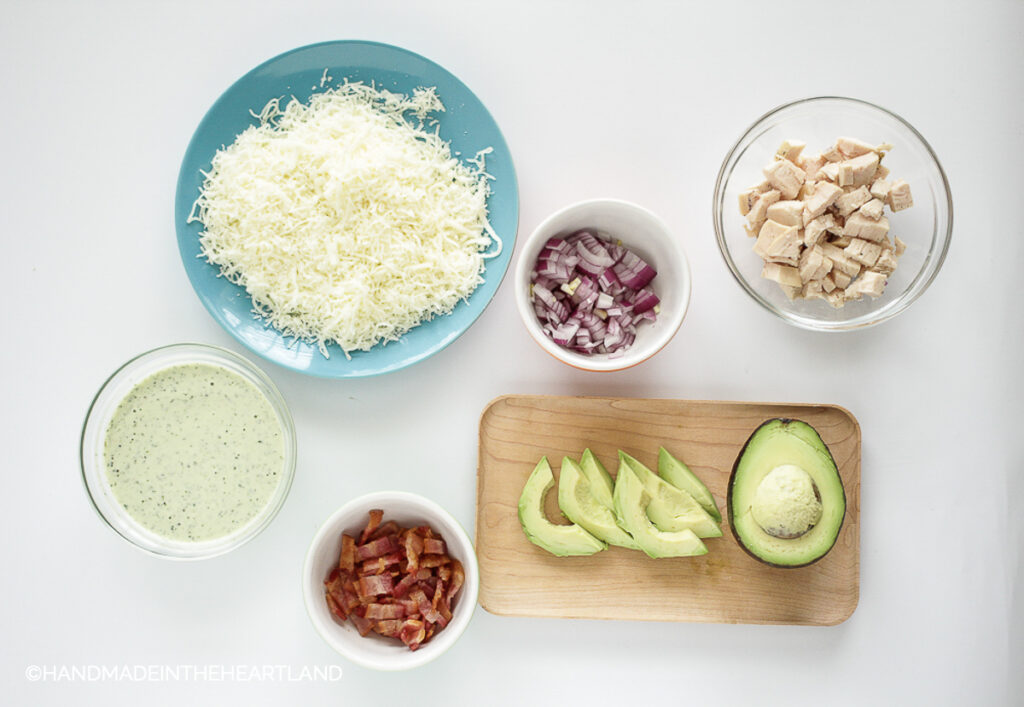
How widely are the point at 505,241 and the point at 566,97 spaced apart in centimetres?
32

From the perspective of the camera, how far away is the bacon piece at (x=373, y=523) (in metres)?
1.21

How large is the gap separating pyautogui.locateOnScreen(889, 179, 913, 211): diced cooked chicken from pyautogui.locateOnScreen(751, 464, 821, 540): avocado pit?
47 centimetres

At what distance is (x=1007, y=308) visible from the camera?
1.35 meters

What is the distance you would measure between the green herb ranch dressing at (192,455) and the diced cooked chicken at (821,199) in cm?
96

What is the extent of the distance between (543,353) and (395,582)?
1.58 feet

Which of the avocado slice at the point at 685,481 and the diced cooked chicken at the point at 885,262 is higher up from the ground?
the diced cooked chicken at the point at 885,262

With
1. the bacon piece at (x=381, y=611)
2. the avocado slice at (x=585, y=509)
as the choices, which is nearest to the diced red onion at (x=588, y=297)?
the avocado slice at (x=585, y=509)

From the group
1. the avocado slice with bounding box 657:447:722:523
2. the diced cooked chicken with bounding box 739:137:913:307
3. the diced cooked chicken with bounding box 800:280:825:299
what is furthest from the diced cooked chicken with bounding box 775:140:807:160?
the avocado slice with bounding box 657:447:722:523

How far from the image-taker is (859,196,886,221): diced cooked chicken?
1153 millimetres

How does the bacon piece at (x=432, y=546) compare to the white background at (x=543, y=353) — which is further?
the white background at (x=543, y=353)

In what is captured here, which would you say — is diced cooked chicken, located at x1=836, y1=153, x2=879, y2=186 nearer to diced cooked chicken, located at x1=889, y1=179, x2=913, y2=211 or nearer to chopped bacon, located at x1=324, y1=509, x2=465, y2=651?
diced cooked chicken, located at x1=889, y1=179, x2=913, y2=211

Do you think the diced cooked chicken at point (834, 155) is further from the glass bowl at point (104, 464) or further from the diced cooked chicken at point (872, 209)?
the glass bowl at point (104, 464)

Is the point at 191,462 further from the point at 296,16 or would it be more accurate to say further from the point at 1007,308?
the point at 1007,308

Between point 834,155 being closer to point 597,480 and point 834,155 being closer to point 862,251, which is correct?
point 862,251
